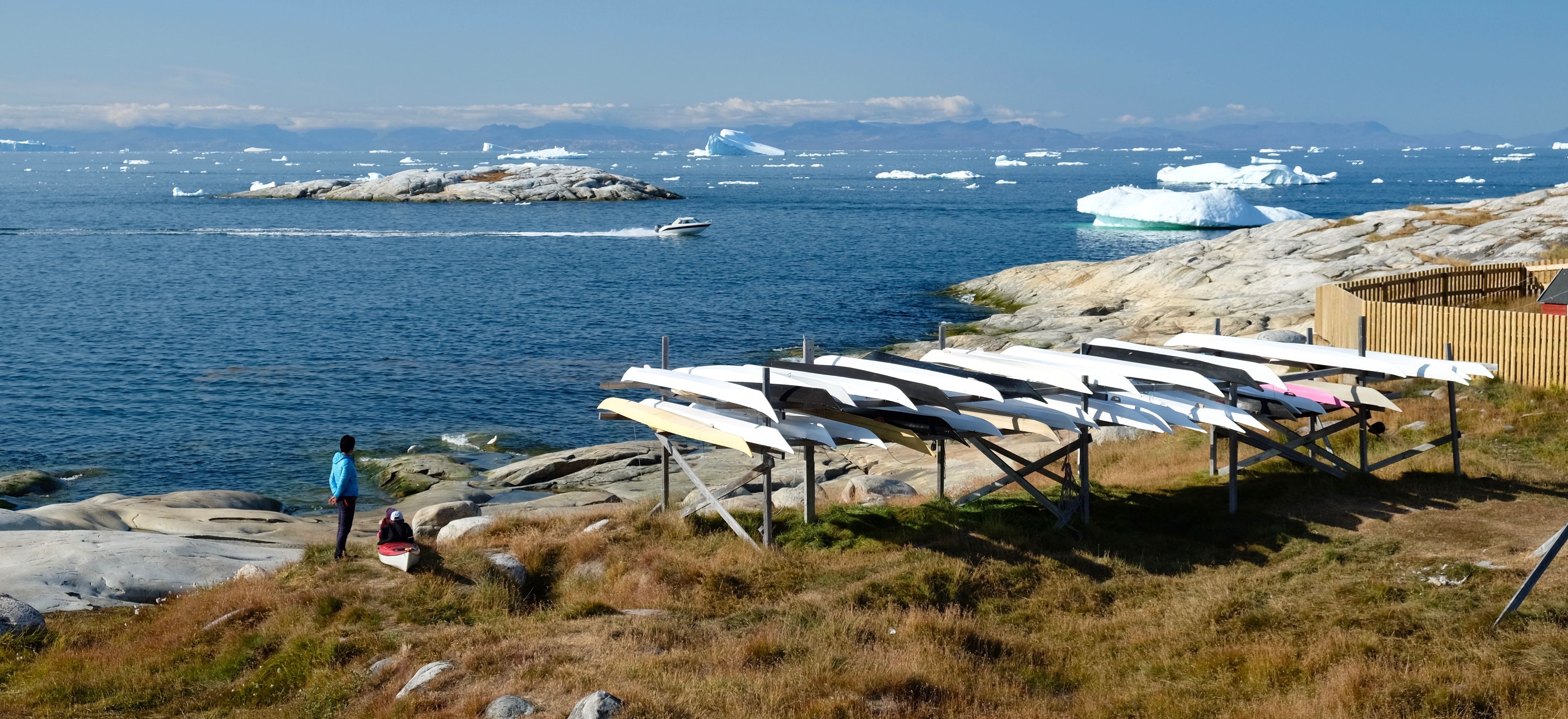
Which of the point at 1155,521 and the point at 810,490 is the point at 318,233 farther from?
the point at 1155,521

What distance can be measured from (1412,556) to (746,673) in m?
8.32

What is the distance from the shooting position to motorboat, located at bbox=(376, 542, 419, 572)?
47.9 feet

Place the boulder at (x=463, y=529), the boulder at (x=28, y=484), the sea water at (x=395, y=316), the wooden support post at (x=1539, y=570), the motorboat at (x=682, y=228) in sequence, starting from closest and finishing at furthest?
the wooden support post at (x=1539, y=570), the boulder at (x=463, y=529), the boulder at (x=28, y=484), the sea water at (x=395, y=316), the motorboat at (x=682, y=228)

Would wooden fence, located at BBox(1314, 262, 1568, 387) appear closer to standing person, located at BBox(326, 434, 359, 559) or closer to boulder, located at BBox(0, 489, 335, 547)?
standing person, located at BBox(326, 434, 359, 559)

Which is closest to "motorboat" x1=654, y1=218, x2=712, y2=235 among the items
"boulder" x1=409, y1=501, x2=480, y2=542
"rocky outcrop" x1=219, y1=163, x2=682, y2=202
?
"rocky outcrop" x1=219, y1=163, x2=682, y2=202

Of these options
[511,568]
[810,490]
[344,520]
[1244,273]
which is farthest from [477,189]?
[511,568]

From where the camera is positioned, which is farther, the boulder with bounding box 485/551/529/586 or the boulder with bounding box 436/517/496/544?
the boulder with bounding box 436/517/496/544

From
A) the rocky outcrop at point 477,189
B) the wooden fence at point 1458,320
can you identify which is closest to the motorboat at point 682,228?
the rocky outcrop at point 477,189

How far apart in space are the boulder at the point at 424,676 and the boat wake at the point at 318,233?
86.2 m

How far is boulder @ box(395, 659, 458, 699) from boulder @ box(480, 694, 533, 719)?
1.06 m

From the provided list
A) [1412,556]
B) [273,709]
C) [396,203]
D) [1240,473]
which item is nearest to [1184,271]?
[1240,473]

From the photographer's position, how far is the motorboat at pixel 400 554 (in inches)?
575

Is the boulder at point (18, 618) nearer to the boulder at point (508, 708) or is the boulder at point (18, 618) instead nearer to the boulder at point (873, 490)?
the boulder at point (508, 708)

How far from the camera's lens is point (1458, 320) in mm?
22812
